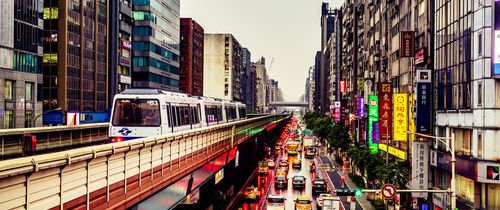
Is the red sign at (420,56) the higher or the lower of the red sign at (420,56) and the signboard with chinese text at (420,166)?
the higher

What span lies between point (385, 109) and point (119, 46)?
7323 centimetres

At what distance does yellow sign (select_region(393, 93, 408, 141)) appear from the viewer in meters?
57.1

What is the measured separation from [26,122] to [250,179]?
34.5m

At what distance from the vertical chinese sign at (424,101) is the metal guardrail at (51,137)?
85.3 feet

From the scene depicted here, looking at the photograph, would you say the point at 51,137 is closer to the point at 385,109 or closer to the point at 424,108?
the point at 424,108

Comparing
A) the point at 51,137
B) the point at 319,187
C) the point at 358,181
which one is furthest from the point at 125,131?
the point at 358,181

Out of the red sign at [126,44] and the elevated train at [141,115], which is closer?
the elevated train at [141,115]

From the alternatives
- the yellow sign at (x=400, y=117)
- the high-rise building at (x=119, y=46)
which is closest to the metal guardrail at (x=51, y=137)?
the yellow sign at (x=400, y=117)

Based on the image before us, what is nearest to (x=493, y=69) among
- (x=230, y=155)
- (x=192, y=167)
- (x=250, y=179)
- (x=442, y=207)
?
(x=442, y=207)

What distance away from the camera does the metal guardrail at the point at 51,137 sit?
3069cm

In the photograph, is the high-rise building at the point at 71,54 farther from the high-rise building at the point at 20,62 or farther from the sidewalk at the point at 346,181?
the sidewalk at the point at 346,181

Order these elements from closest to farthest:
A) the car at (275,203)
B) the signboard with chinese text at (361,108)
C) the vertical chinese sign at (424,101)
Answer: the vertical chinese sign at (424,101), the car at (275,203), the signboard with chinese text at (361,108)

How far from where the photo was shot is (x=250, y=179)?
89.8m

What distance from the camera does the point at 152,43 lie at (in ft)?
449
